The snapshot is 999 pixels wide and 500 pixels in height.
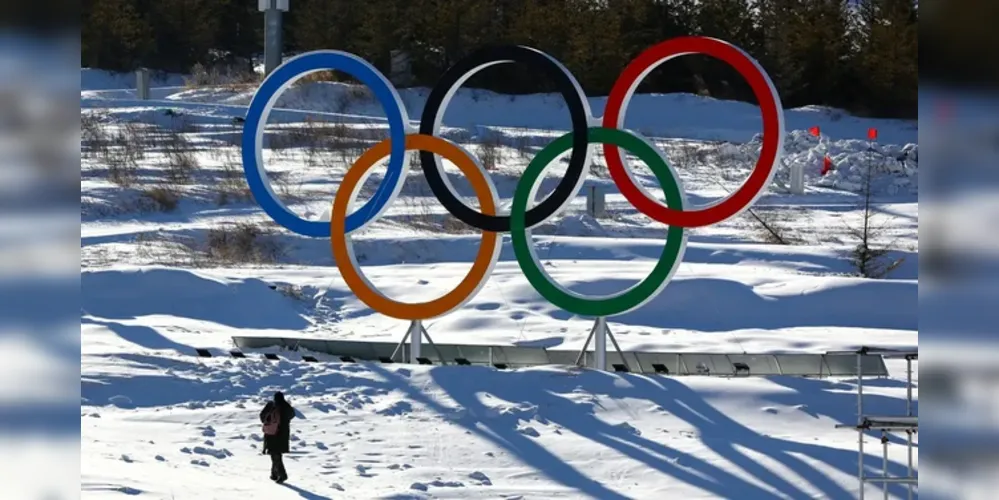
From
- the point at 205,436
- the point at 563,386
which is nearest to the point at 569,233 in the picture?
the point at 563,386

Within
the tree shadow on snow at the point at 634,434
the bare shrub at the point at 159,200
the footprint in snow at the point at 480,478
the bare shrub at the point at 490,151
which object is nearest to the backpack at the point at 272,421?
the footprint in snow at the point at 480,478

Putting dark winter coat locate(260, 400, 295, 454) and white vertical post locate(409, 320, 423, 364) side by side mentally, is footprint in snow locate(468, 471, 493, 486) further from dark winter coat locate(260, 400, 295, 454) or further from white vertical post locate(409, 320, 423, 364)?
white vertical post locate(409, 320, 423, 364)

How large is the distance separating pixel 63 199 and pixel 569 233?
22.5m

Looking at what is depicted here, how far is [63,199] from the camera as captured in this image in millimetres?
1476

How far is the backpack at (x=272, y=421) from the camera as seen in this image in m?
10.1

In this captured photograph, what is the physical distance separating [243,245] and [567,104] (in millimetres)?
10239

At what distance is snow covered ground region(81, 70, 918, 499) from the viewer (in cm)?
1059

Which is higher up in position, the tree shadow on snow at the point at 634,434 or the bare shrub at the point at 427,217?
the bare shrub at the point at 427,217

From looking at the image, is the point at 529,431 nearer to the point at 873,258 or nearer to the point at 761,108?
the point at 761,108

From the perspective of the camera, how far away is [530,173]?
14.3 meters

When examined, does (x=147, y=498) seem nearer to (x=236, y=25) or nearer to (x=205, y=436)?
(x=205, y=436)

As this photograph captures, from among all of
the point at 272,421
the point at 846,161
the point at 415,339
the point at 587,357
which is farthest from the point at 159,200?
the point at 272,421

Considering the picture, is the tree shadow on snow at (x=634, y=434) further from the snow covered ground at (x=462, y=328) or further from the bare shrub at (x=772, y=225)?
the bare shrub at (x=772, y=225)

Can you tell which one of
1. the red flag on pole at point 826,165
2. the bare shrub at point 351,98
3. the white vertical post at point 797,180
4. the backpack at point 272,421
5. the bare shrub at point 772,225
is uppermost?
the bare shrub at point 351,98
